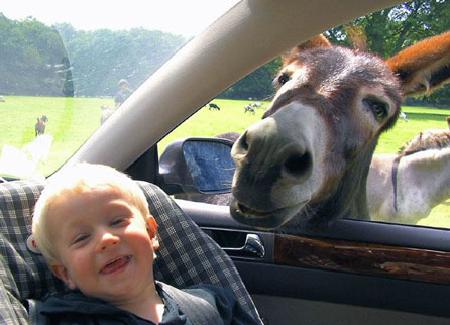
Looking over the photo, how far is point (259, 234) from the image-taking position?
275 cm

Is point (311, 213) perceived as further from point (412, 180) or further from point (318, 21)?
point (318, 21)

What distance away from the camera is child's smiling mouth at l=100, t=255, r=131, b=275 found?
175 cm

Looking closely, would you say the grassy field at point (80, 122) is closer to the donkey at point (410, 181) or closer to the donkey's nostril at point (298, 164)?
the donkey at point (410, 181)

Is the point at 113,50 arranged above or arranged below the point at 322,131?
above

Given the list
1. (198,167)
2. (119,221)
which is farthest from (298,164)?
(198,167)

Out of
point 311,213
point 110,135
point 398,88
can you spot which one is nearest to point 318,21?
point 398,88

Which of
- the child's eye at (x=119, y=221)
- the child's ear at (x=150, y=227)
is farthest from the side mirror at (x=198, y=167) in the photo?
the child's eye at (x=119, y=221)

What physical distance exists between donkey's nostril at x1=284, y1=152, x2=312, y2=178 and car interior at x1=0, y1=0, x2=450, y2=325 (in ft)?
1.19

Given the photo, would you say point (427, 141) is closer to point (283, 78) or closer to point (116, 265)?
point (283, 78)

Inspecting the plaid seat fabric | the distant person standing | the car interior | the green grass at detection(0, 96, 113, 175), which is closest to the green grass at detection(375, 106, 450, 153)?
the car interior

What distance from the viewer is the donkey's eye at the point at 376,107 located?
2578 mm

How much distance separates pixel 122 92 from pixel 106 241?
3.55 feet

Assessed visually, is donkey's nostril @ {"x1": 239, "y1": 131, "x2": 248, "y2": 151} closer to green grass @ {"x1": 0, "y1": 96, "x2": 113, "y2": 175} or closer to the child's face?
the child's face

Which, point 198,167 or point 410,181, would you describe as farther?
point 198,167
